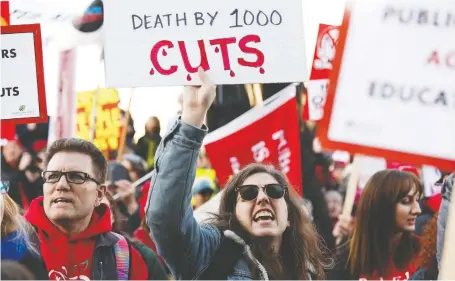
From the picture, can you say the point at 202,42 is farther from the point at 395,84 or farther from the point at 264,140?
the point at 264,140

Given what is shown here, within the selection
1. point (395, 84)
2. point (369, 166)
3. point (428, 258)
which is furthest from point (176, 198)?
point (369, 166)

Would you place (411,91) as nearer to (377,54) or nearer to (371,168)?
(377,54)

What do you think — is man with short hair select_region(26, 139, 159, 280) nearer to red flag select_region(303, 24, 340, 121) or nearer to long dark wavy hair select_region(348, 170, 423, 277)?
long dark wavy hair select_region(348, 170, 423, 277)

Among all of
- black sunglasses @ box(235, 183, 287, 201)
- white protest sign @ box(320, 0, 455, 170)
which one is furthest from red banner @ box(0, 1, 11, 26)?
white protest sign @ box(320, 0, 455, 170)

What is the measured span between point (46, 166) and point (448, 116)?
1685 mm

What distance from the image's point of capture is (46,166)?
422 centimetres

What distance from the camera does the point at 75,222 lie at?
4211 mm

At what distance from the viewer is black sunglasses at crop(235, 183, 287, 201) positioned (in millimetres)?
3969

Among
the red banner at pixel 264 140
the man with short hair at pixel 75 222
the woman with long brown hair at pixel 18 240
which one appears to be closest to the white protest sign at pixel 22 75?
the man with short hair at pixel 75 222

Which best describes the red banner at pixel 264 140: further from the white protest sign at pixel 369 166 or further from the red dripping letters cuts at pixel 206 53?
the red dripping letters cuts at pixel 206 53

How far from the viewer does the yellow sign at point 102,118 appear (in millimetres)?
8023

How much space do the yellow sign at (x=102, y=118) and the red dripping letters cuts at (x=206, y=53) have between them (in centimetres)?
404

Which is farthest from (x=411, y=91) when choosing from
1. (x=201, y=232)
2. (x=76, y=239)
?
(x=76, y=239)

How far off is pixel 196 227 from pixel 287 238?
48 cm
